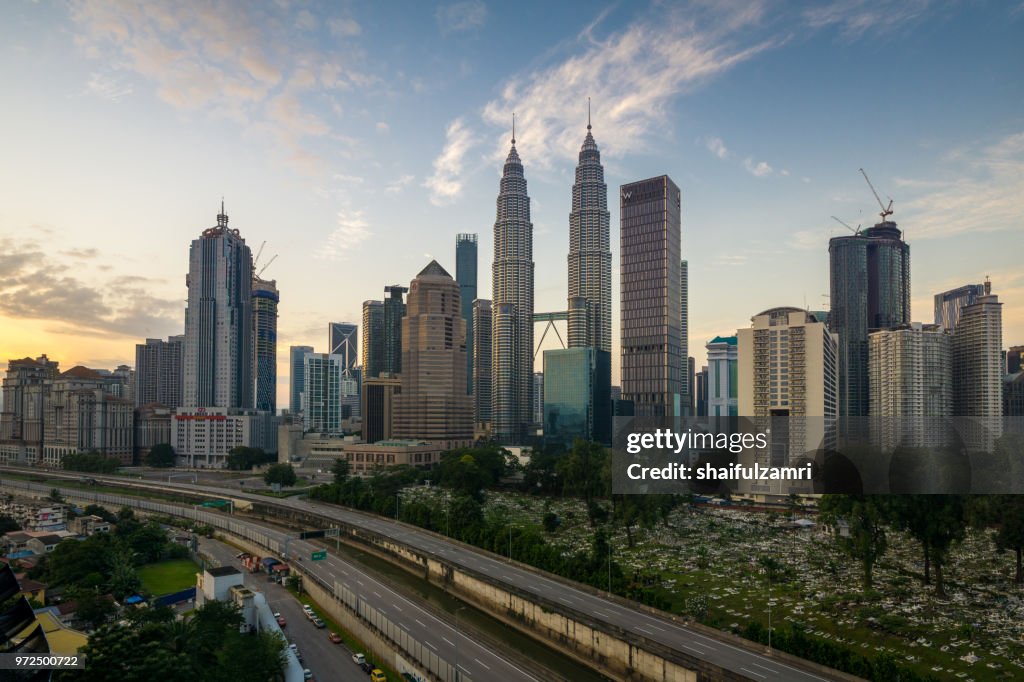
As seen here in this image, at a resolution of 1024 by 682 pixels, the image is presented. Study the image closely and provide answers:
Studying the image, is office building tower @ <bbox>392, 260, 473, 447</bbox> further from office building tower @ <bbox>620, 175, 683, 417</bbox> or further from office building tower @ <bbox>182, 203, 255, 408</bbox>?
office building tower @ <bbox>182, 203, 255, 408</bbox>

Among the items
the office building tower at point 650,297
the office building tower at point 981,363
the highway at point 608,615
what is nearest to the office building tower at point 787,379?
the office building tower at point 650,297

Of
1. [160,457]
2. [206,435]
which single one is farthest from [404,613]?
[206,435]

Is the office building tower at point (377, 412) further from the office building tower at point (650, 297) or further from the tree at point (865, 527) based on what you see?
the tree at point (865, 527)

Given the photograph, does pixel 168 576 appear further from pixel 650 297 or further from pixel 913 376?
pixel 913 376

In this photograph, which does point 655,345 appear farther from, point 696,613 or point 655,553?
point 696,613

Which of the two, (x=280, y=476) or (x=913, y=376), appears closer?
(x=280, y=476)

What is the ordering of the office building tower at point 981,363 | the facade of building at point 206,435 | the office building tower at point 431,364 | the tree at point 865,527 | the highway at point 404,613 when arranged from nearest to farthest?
the highway at point 404,613 → the tree at point 865,527 → the office building tower at point 981,363 → the office building tower at point 431,364 → the facade of building at point 206,435
